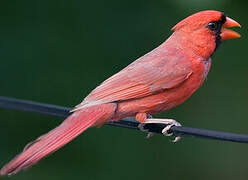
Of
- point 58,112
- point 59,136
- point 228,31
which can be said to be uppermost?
point 228,31

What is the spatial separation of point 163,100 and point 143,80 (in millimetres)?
212

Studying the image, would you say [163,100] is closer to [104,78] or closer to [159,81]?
[159,81]

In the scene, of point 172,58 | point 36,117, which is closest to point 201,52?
point 172,58

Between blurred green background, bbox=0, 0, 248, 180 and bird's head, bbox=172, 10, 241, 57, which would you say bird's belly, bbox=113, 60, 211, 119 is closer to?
bird's head, bbox=172, 10, 241, 57

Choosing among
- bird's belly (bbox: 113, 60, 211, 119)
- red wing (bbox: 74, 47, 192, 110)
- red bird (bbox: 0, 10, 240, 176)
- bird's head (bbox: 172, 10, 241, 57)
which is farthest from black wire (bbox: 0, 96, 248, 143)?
bird's head (bbox: 172, 10, 241, 57)

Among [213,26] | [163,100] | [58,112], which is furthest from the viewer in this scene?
[213,26]

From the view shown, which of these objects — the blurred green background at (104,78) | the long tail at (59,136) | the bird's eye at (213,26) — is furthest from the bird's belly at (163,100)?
the blurred green background at (104,78)

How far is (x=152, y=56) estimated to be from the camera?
5.56 meters

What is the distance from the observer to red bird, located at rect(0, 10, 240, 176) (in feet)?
16.0

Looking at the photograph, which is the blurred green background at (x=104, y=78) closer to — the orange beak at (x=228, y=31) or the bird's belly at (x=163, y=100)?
the orange beak at (x=228, y=31)

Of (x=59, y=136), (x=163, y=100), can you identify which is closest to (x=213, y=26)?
(x=163, y=100)

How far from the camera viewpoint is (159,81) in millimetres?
5297

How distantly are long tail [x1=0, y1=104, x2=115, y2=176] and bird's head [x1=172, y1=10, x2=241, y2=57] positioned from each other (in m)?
0.96

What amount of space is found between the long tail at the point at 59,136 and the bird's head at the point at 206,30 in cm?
96
